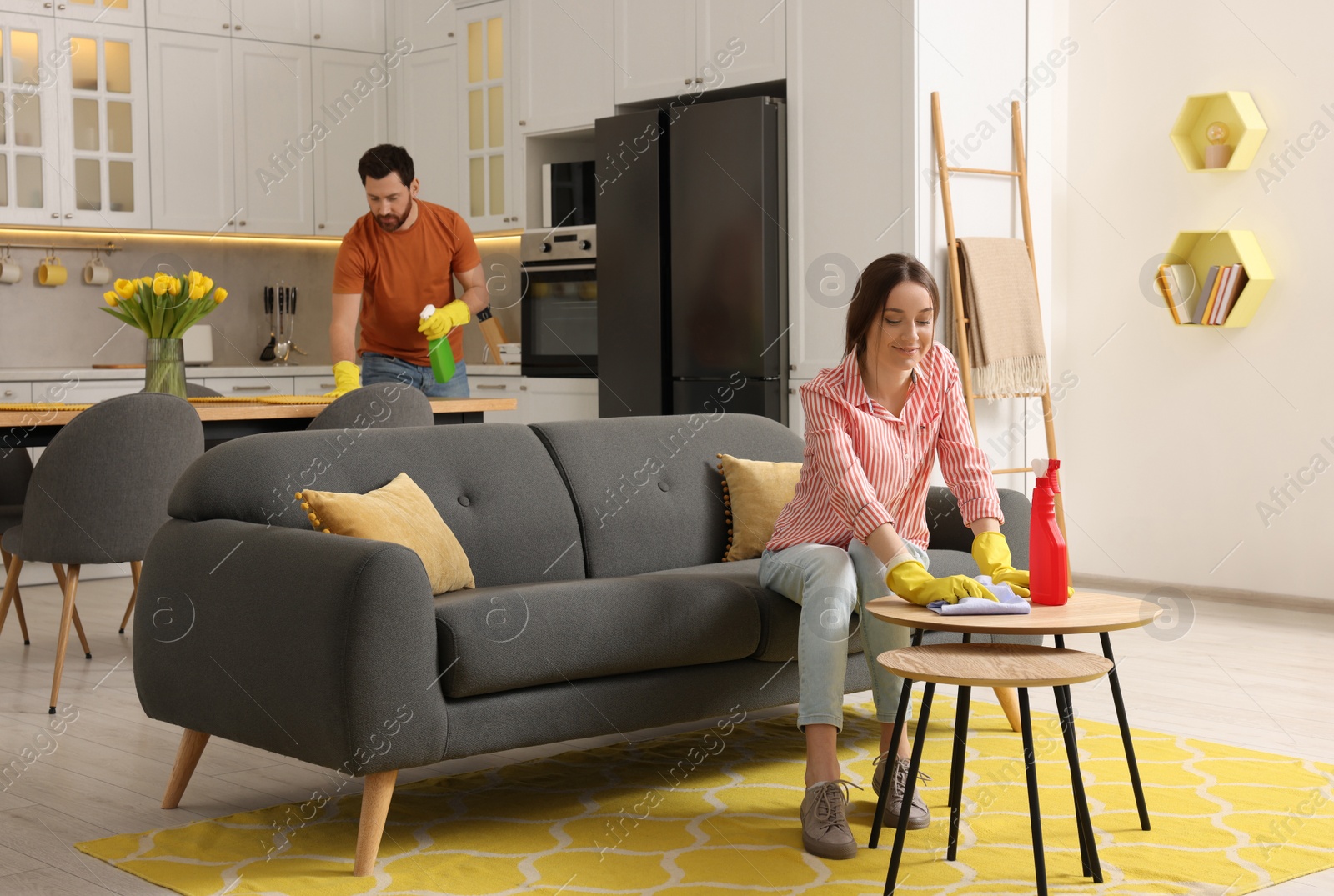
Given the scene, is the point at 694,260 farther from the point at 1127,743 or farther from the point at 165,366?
the point at 1127,743

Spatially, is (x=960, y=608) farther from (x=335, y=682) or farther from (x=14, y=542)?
(x=14, y=542)

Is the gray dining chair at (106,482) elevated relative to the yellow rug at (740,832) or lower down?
elevated

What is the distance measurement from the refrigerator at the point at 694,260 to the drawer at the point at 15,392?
2403 millimetres

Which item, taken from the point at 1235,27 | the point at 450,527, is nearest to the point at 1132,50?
the point at 1235,27

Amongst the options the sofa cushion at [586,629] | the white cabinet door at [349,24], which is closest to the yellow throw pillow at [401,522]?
the sofa cushion at [586,629]

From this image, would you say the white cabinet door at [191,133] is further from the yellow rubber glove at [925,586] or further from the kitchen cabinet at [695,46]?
the yellow rubber glove at [925,586]

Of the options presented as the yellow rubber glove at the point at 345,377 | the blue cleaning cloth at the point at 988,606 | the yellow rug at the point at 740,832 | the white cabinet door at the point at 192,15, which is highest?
the white cabinet door at the point at 192,15

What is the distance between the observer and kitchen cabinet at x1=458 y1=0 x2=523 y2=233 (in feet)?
21.8

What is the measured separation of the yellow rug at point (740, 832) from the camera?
2.46 m

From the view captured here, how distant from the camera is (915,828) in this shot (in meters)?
2.71

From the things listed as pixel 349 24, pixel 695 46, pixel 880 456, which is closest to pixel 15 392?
pixel 349 24

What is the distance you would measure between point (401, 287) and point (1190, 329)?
2895 mm

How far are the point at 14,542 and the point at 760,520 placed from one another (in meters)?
2.11

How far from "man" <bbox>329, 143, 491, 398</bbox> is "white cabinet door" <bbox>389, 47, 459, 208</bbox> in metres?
2.43
